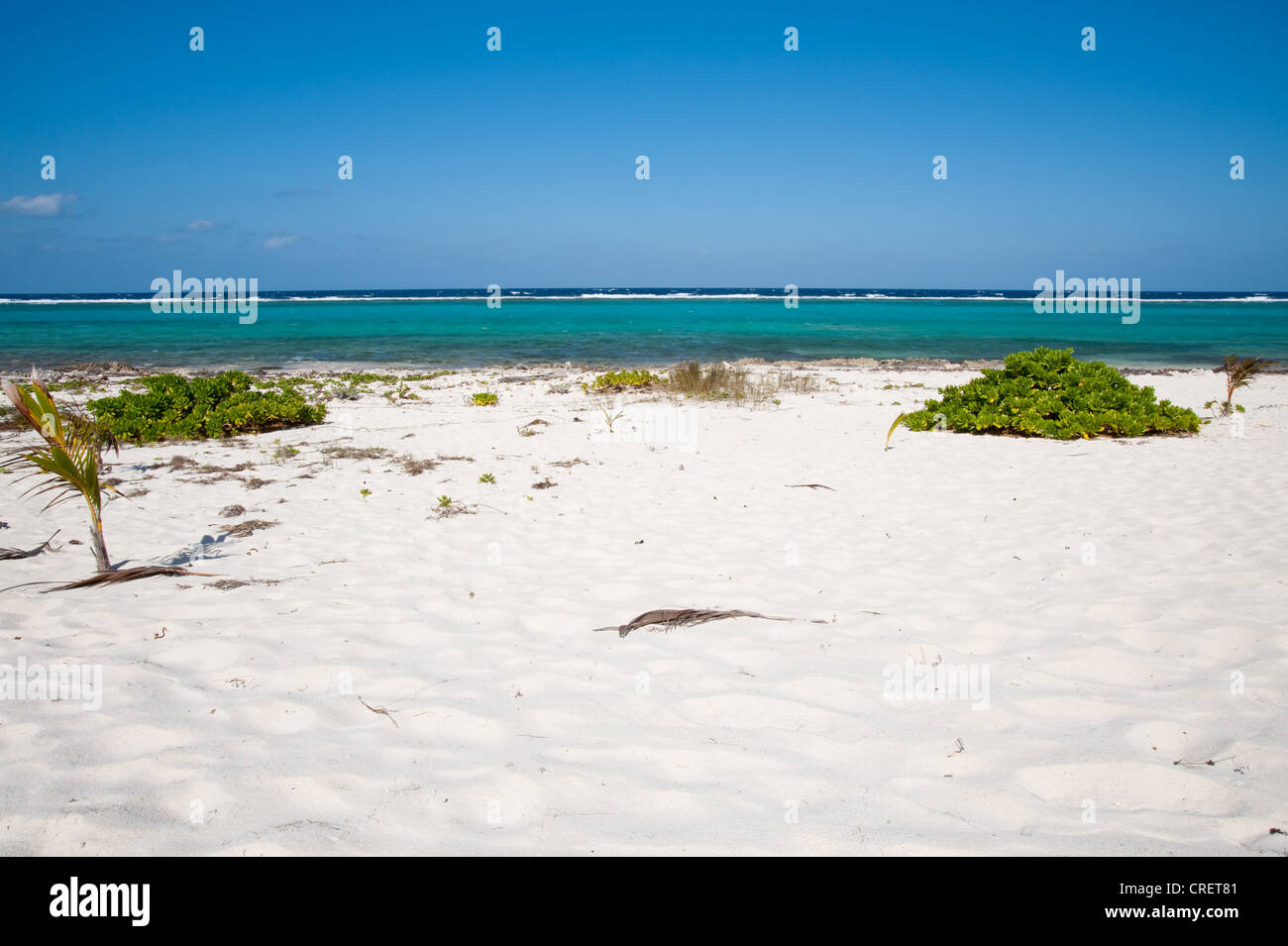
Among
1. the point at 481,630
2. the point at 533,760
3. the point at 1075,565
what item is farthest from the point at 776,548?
the point at 533,760

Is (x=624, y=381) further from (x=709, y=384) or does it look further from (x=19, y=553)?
(x=19, y=553)

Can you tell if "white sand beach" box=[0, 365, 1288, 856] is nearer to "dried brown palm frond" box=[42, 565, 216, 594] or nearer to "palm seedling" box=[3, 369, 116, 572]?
"dried brown palm frond" box=[42, 565, 216, 594]

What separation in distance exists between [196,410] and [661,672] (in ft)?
29.4

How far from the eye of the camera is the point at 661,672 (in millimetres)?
3361

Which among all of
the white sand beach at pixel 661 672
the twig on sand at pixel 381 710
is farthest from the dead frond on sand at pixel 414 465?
the twig on sand at pixel 381 710

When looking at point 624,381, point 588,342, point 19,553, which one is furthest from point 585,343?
point 19,553

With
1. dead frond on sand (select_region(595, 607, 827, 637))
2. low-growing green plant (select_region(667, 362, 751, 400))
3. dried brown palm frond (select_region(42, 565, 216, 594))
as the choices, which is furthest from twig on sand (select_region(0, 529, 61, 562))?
low-growing green plant (select_region(667, 362, 751, 400))

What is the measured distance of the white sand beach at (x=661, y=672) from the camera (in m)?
2.32

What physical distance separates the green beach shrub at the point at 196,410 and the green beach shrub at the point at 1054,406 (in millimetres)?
9525

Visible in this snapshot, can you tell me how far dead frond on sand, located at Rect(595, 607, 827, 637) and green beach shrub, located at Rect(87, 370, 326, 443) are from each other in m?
8.07

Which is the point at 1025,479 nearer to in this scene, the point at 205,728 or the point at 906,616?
the point at 906,616
